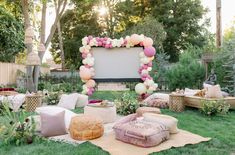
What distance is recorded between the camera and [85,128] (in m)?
5.41

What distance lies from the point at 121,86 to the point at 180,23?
870 cm

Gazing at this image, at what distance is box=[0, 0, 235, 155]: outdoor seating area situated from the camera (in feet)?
16.8

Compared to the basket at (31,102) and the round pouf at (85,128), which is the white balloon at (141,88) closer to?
the basket at (31,102)

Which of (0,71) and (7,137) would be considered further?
(0,71)

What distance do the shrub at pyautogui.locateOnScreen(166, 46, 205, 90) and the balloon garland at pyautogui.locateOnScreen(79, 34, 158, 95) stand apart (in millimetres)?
3025

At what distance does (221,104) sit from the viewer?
7.66 m

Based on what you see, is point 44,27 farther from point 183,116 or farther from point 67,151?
point 67,151

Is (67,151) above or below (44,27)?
below

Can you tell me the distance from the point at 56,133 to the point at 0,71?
10.4m

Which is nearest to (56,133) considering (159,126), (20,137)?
(20,137)

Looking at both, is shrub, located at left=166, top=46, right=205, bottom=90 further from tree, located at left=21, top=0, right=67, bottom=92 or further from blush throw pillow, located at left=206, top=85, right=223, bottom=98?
tree, located at left=21, top=0, right=67, bottom=92

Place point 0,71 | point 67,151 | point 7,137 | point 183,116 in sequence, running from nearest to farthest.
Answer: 1. point 67,151
2. point 7,137
3. point 183,116
4. point 0,71


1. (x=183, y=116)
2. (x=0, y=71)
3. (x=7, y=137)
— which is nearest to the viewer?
(x=7, y=137)

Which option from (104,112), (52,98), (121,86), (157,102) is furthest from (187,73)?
(104,112)
